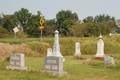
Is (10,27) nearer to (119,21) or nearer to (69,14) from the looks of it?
(69,14)

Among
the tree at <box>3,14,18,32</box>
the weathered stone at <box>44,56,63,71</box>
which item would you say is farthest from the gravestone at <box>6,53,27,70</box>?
the tree at <box>3,14,18,32</box>

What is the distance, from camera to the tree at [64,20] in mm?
58938

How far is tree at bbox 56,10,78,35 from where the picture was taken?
58938mm

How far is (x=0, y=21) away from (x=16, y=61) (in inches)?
1698

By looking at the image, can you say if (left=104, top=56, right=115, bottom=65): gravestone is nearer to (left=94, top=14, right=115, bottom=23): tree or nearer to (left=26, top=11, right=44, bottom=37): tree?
(left=26, top=11, right=44, bottom=37): tree

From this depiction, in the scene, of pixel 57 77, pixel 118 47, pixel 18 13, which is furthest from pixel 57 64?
pixel 18 13

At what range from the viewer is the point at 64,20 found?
207 ft

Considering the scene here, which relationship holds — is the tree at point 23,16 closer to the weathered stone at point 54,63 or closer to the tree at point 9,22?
the tree at point 9,22

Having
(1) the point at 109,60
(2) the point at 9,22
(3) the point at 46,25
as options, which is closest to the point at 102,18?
(3) the point at 46,25

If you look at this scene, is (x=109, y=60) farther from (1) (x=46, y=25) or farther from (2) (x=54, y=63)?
(1) (x=46, y=25)

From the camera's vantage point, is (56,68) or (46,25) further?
(46,25)

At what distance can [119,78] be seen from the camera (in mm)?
9109

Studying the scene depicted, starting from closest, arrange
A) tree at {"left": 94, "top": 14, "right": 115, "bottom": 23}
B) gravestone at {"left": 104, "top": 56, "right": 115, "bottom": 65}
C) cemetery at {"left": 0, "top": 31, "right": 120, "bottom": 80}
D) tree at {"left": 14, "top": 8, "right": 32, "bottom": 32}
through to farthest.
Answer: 1. cemetery at {"left": 0, "top": 31, "right": 120, "bottom": 80}
2. gravestone at {"left": 104, "top": 56, "right": 115, "bottom": 65}
3. tree at {"left": 14, "top": 8, "right": 32, "bottom": 32}
4. tree at {"left": 94, "top": 14, "right": 115, "bottom": 23}

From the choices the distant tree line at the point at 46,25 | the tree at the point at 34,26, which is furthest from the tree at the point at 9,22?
the tree at the point at 34,26
